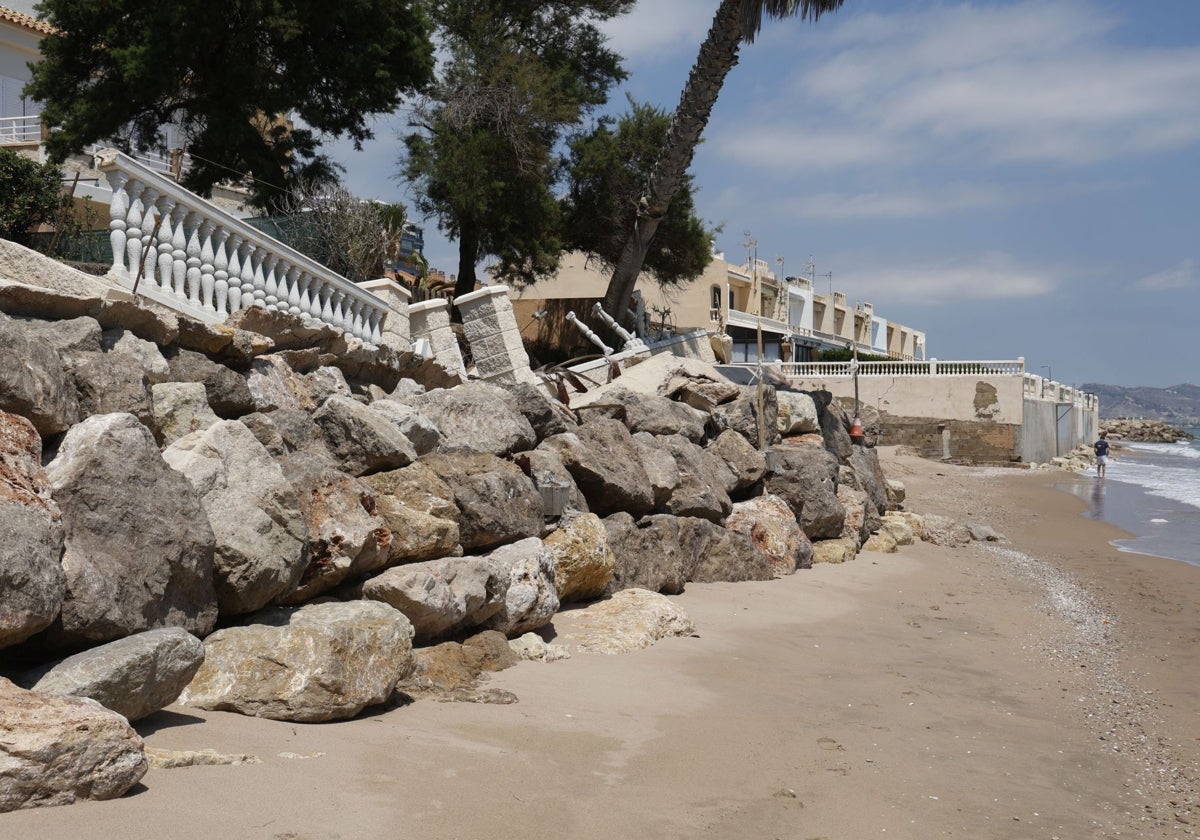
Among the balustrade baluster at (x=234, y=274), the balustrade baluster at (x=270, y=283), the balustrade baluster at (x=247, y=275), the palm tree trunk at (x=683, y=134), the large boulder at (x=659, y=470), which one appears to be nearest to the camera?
the balustrade baluster at (x=234, y=274)

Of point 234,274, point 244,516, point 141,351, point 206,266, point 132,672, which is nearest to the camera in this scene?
point 132,672

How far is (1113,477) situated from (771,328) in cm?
1951

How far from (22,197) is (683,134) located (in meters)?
13.9

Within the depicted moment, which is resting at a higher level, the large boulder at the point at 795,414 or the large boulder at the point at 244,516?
the large boulder at the point at 795,414

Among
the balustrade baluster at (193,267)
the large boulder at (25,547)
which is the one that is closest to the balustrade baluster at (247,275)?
the balustrade baluster at (193,267)

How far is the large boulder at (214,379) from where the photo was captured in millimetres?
6961

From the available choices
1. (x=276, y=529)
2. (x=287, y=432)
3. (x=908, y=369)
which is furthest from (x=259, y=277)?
(x=908, y=369)

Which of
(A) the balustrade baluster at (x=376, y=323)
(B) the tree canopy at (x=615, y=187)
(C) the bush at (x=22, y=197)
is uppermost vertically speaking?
(B) the tree canopy at (x=615, y=187)

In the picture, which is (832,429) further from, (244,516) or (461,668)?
(244,516)

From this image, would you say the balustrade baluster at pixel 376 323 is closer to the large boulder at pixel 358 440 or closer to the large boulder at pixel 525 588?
the large boulder at pixel 358 440

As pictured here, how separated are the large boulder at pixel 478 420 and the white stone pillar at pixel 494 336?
517 cm

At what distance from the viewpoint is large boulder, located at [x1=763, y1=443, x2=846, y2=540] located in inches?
521

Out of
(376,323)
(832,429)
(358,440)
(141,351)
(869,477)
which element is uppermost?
(376,323)

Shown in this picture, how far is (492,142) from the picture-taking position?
21.3 meters
